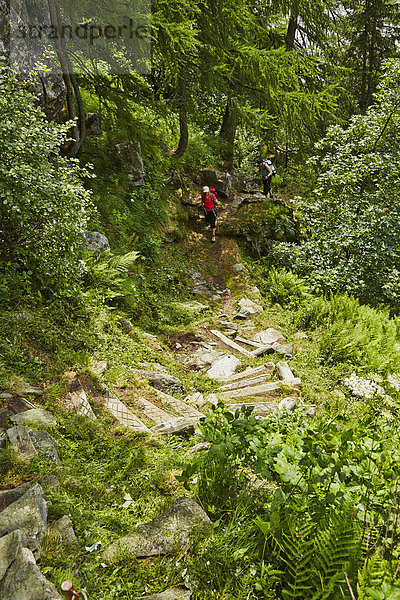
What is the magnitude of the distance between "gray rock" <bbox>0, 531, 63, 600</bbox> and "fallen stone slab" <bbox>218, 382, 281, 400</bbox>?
391cm

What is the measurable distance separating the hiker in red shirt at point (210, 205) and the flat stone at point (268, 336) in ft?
18.1

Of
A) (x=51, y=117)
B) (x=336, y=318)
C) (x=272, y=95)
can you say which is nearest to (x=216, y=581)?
(x=336, y=318)

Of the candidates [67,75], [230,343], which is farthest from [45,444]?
[67,75]

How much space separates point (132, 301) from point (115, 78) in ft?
18.6

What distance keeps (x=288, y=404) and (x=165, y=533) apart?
10.00ft

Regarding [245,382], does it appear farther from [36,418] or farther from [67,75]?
[67,75]

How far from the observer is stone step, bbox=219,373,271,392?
6.14 m

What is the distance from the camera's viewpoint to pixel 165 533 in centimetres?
268

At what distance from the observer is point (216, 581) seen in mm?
2408

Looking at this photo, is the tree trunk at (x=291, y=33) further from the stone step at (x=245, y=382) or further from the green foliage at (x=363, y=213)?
the stone step at (x=245, y=382)

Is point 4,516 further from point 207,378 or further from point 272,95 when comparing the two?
point 272,95

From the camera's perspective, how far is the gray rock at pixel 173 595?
2238mm

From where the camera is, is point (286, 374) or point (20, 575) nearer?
point (20, 575)

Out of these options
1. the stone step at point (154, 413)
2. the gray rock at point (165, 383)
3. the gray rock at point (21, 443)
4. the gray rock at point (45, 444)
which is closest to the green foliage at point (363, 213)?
the gray rock at point (165, 383)
